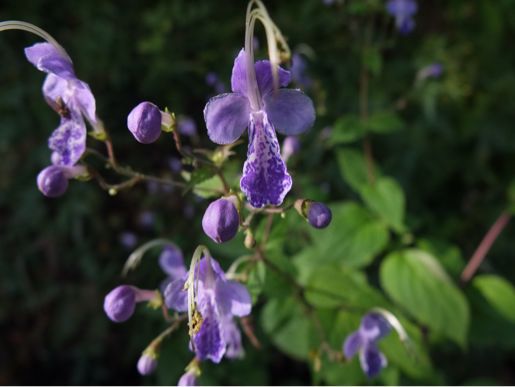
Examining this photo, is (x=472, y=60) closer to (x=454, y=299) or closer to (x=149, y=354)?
(x=454, y=299)

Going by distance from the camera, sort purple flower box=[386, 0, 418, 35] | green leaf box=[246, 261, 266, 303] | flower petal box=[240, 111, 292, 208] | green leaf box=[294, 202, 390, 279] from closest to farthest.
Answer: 1. flower petal box=[240, 111, 292, 208]
2. green leaf box=[246, 261, 266, 303]
3. green leaf box=[294, 202, 390, 279]
4. purple flower box=[386, 0, 418, 35]

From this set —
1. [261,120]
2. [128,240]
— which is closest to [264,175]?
[261,120]

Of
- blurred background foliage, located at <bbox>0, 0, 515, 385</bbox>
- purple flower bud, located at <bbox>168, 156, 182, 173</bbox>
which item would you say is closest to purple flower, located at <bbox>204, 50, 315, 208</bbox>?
blurred background foliage, located at <bbox>0, 0, 515, 385</bbox>

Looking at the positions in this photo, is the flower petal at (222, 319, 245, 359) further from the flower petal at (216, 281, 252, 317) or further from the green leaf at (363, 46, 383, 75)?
the green leaf at (363, 46, 383, 75)

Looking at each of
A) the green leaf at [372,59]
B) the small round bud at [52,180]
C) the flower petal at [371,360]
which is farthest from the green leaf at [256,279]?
the green leaf at [372,59]

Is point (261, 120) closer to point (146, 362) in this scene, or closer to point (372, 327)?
point (146, 362)

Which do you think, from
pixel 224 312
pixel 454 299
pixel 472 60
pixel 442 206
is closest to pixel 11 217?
pixel 224 312
